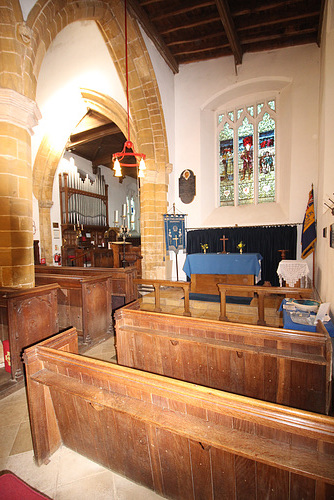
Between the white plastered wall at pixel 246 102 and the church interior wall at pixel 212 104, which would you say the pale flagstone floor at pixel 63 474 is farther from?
the white plastered wall at pixel 246 102

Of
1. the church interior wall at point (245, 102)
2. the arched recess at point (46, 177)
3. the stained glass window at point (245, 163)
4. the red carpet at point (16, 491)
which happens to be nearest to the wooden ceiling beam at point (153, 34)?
the church interior wall at point (245, 102)

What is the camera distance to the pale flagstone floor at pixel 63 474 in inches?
52.7

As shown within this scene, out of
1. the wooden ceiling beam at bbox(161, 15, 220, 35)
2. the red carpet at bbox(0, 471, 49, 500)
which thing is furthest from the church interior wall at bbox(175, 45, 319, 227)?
the red carpet at bbox(0, 471, 49, 500)

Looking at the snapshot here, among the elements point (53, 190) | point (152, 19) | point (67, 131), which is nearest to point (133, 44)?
point (152, 19)

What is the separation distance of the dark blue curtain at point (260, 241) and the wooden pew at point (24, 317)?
4243 mm

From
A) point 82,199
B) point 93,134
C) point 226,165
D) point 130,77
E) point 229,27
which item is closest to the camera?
point 229,27

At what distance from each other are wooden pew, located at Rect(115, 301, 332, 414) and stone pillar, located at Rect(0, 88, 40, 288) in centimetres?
147

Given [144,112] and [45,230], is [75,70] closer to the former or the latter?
[144,112]

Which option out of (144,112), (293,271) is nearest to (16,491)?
(293,271)

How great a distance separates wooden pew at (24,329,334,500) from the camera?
3.07 ft

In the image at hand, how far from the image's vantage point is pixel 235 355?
72.5 inches

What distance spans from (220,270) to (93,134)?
6.83 meters

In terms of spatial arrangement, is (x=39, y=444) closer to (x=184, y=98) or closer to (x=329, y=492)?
(x=329, y=492)

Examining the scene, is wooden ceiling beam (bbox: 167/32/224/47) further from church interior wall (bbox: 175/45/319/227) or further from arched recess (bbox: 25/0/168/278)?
arched recess (bbox: 25/0/168/278)
